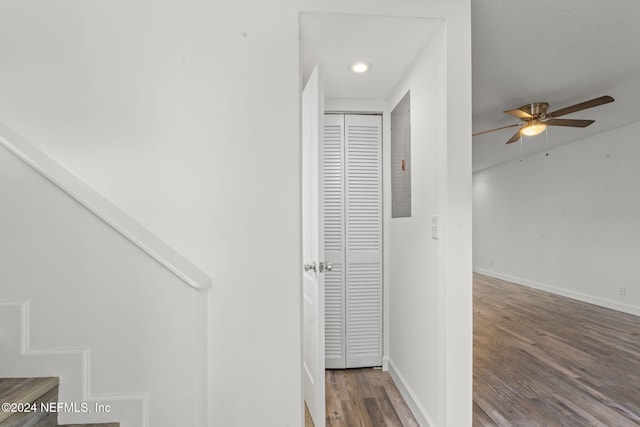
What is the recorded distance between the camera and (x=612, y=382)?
107 inches

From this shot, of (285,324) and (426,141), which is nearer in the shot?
(285,324)

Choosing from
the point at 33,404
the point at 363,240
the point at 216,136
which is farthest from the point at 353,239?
the point at 33,404

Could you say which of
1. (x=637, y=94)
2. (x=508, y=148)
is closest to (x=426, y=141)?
(x=637, y=94)

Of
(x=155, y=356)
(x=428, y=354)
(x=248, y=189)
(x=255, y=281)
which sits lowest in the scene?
(x=428, y=354)

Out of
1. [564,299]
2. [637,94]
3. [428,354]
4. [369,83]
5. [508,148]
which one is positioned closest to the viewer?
[428,354]

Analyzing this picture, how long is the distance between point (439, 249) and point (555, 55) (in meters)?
→ 1.87

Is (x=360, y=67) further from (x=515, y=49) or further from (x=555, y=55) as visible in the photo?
(x=555, y=55)

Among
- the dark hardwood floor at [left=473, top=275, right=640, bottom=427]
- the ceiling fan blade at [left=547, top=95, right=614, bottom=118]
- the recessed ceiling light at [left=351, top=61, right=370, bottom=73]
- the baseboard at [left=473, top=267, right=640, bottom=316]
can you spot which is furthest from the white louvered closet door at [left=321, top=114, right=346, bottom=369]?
the baseboard at [left=473, top=267, right=640, bottom=316]

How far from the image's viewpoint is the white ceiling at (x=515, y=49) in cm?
198

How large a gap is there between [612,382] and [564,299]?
10.4 feet

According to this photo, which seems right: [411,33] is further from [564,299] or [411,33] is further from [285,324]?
[564,299]

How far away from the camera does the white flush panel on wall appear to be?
2521 mm

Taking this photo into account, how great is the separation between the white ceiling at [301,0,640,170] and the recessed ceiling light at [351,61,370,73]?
0.04 metres

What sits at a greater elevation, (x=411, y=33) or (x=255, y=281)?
(x=411, y=33)
